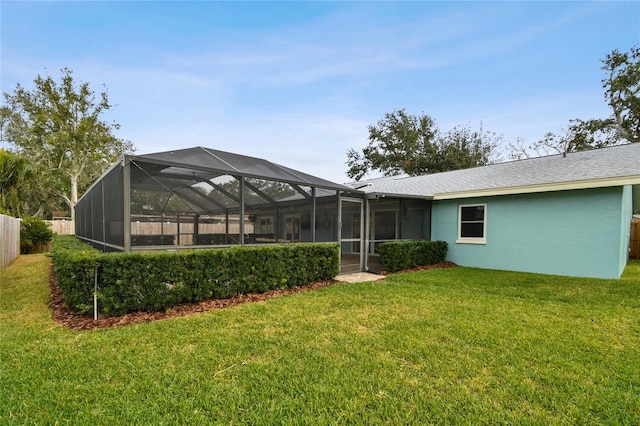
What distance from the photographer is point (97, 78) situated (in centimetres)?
2166

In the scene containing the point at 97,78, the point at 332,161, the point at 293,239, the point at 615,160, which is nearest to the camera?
the point at 293,239

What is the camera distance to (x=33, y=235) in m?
13.6

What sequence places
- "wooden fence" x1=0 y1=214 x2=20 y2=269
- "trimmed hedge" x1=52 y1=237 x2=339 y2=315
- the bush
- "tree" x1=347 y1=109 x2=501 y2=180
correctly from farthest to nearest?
"tree" x1=347 y1=109 x2=501 y2=180 < the bush < "wooden fence" x1=0 y1=214 x2=20 y2=269 < "trimmed hedge" x1=52 y1=237 x2=339 y2=315

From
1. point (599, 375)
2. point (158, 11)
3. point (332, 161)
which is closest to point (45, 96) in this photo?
point (158, 11)

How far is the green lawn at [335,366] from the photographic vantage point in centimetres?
228

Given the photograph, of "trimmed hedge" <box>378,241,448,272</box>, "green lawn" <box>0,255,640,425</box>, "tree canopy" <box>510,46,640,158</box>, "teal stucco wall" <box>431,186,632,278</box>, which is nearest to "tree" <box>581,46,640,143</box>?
"tree canopy" <box>510,46,640,158</box>

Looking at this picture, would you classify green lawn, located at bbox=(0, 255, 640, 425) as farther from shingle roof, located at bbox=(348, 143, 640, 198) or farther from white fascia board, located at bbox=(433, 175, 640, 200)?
shingle roof, located at bbox=(348, 143, 640, 198)

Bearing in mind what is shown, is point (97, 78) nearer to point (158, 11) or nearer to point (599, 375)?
point (158, 11)

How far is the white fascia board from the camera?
689 centimetres

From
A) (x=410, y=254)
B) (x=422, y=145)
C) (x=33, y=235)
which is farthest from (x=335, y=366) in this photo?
(x=422, y=145)

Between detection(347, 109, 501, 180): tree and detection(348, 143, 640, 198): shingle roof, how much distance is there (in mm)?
15731

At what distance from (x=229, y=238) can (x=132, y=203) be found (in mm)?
1892

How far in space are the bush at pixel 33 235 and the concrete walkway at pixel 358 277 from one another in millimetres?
14673

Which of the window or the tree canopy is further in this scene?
the tree canopy
